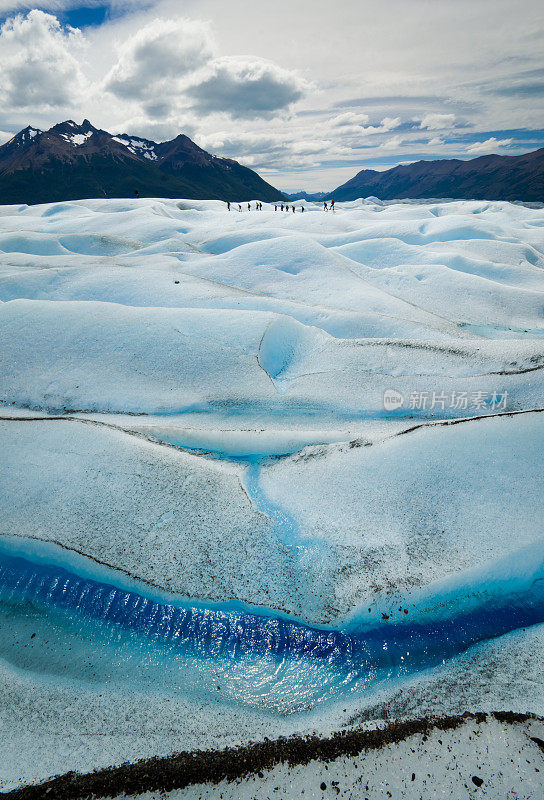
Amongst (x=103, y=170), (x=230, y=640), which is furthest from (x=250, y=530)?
(x=103, y=170)

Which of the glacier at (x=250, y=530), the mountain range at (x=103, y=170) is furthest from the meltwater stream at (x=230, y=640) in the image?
the mountain range at (x=103, y=170)

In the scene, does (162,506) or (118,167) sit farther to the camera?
(118,167)

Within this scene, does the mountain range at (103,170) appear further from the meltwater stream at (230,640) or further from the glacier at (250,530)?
the meltwater stream at (230,640)

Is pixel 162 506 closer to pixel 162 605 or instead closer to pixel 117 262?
pixel 162 605

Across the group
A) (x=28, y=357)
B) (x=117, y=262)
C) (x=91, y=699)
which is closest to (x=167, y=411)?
(x=28, y=357)

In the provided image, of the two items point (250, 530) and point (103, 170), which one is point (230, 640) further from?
point (103, 170)
